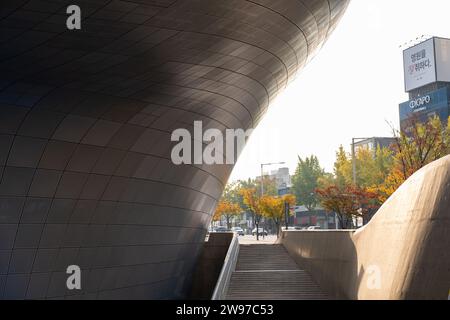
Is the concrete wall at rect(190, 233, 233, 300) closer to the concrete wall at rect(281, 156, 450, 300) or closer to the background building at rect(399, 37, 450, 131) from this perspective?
Result: the concrete wall at rect(281, 156, 450, 300)

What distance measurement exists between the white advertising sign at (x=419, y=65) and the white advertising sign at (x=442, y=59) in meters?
0.71

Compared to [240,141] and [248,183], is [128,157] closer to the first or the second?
[240,141]

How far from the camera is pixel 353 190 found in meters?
34.4

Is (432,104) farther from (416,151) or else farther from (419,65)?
(416,151)

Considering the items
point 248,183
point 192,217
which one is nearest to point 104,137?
point 192,217

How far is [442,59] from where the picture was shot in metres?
87.4

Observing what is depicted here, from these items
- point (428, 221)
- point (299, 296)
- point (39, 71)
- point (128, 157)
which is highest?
point (39, 71)

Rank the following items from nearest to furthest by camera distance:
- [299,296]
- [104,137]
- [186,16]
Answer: [186,16] → [104,137] → [299,296]

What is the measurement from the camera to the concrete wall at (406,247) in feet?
35.5

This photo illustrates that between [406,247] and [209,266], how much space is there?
49.6 feet

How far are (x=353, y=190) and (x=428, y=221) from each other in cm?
2340

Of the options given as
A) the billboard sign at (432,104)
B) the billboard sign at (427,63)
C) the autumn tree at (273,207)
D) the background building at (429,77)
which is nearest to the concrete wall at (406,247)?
the autumn tree at (273,207)
